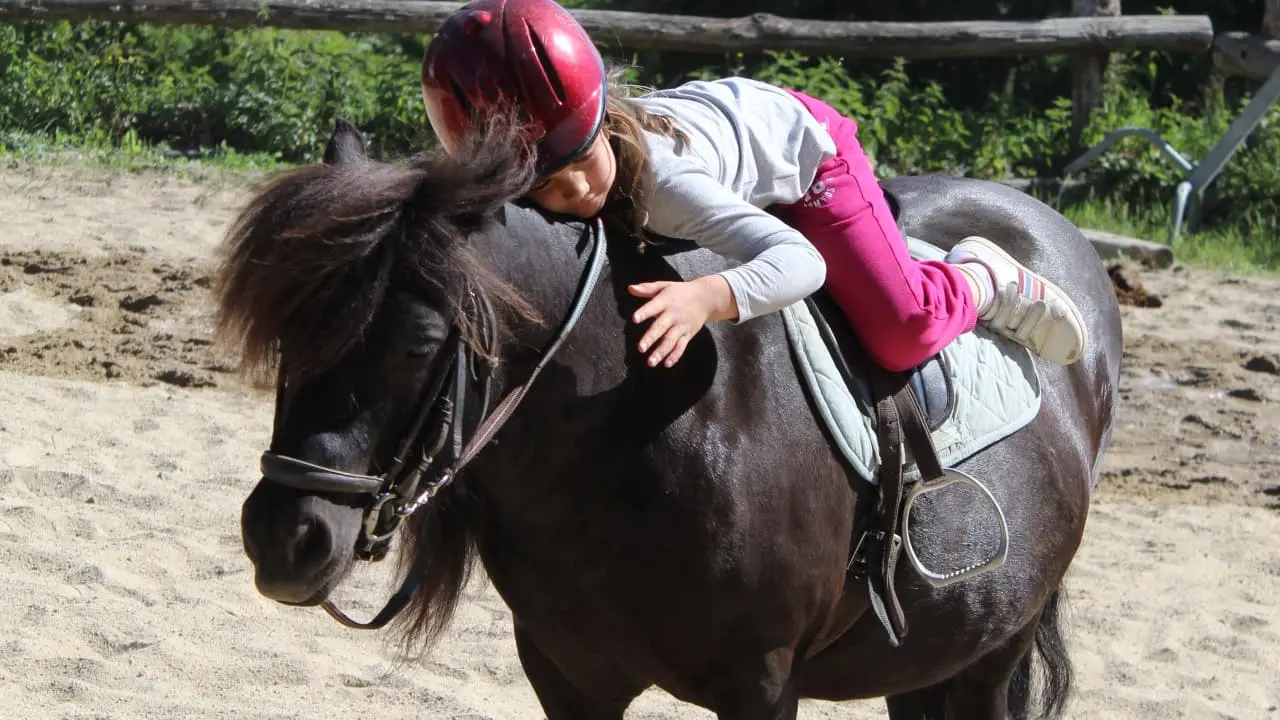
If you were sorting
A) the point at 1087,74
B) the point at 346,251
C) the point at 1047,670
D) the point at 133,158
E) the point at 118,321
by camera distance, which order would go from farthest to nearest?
the point at 1087,74 < the point at 133,158 < the point at 118,321 < the point at 1047,670 < the point at 346,251

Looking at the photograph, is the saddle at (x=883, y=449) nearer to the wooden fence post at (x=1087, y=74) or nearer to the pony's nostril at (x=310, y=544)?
the pony's nostril at (x=310, y=544)

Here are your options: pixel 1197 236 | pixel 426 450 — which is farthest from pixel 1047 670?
pixel 1197 236

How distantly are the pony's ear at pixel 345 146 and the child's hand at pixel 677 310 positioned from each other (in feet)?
1.32

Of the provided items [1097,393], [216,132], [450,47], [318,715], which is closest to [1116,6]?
[216,132]

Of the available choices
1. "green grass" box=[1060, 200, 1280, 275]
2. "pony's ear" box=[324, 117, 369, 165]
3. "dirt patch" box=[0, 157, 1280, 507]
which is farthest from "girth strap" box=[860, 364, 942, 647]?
"green grass" box=[1060, 200, 1280, 275]

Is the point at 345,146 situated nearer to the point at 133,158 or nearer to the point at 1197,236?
the point at 133,158

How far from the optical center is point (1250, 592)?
461cm

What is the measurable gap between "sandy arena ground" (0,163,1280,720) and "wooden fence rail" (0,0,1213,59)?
93.4 inches

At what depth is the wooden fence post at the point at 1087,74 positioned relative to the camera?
10156mm

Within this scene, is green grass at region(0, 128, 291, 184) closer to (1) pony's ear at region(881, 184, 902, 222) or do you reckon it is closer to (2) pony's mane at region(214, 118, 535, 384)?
(1) pony's ear at region(881, 184, 902, 222)

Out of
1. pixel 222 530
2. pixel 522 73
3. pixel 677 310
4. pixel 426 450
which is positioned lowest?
pixel 222 530

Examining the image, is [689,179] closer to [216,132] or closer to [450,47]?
[450,47]

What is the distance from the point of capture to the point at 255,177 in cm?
Answer: 794

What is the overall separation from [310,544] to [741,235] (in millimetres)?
733
